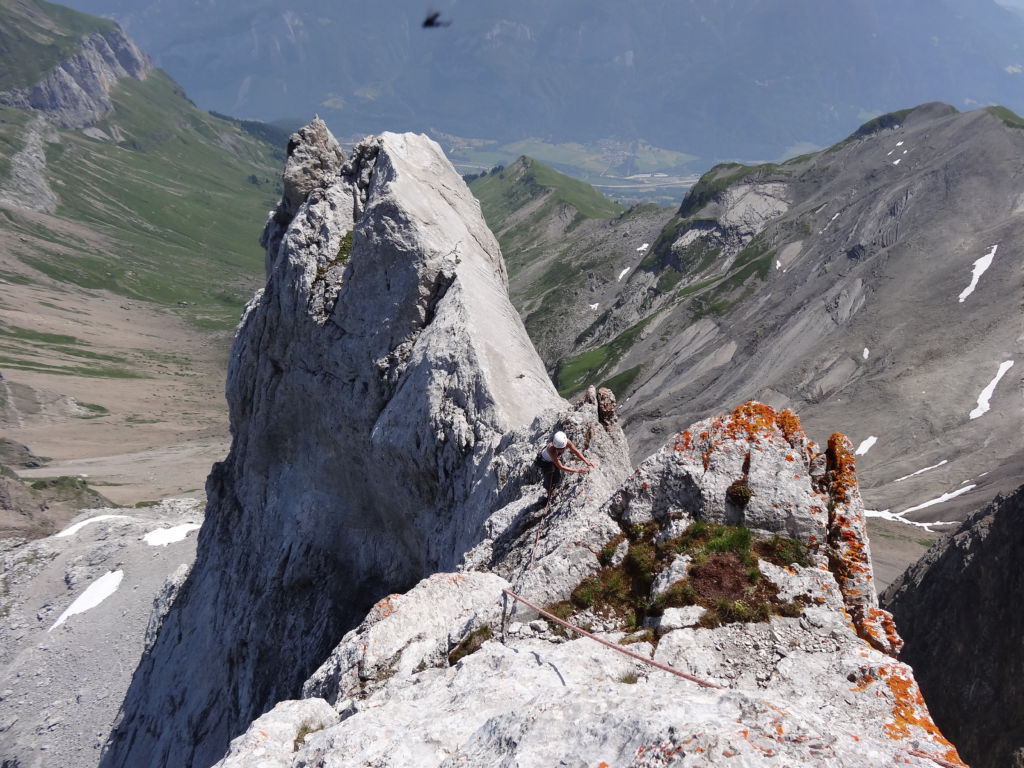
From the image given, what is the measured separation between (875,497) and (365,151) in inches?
2317

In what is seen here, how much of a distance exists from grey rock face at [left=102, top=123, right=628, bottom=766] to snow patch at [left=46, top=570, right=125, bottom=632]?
31.9 metres

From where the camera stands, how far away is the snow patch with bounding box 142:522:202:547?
7944 centimetres

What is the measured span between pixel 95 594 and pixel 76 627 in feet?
16.1

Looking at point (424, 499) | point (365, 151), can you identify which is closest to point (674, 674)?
point (424, 499)

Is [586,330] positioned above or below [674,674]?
above

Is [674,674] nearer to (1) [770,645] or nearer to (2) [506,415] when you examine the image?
(1) [770,645]

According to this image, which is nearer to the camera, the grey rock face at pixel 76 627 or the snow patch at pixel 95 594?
the grey rock face at pixel 76 627

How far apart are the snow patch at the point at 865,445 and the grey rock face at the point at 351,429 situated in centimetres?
5650

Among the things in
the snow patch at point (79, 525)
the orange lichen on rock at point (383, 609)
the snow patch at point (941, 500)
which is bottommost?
the snow patch at point (79, 525)

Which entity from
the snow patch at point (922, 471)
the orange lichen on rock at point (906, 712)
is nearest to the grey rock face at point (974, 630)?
the orange lichen on rock at point (906, 712)

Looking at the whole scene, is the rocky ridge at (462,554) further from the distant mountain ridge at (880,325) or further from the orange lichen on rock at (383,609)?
the distant mountain ridge at (880,325)

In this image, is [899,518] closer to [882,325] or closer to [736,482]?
[882,325]

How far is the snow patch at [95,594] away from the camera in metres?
69.6

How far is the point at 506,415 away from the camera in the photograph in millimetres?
24031
